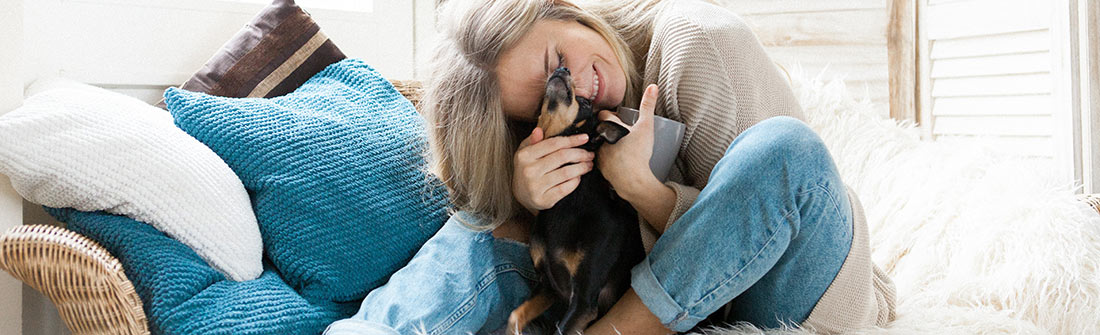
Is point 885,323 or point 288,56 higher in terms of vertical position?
point 288,56

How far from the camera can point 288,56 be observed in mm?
1710

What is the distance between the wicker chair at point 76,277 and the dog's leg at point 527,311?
53cm

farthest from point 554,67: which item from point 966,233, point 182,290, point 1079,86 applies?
point 1079,86

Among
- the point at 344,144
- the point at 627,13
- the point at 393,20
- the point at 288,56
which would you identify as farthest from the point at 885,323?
the point at 393,20

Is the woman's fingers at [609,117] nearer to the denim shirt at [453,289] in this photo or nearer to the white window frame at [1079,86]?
the denim shirt at [453,289]

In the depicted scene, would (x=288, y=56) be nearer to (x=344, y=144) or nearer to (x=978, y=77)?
(x=344, y=144)

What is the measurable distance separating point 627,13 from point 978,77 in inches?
54.8

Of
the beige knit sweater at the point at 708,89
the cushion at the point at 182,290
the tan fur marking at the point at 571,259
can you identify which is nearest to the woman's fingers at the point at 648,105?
the beige knit sweater at the point at 708,89

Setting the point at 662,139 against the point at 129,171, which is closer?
the point at 129,171

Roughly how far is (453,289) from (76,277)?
1.79ft

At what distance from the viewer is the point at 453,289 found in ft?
4.36

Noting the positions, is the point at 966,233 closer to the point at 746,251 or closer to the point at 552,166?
the point at 746,251

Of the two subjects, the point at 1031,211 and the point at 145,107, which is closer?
the point at 145,107

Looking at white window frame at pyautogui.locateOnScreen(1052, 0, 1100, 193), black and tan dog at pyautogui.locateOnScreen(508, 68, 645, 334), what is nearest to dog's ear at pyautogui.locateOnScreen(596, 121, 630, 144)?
black and tan dog at pyautogui.locateOnScreen(508, 68, 645, 334)
